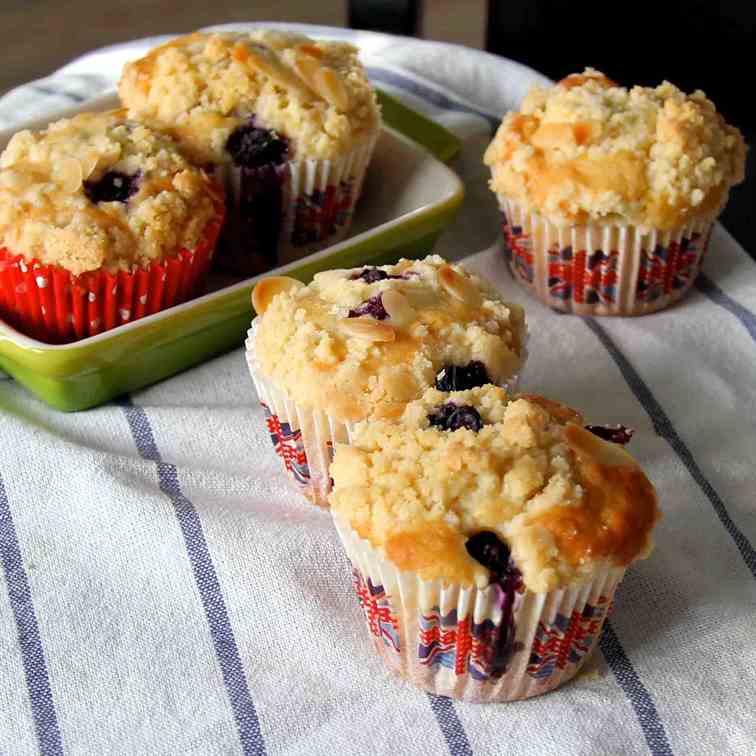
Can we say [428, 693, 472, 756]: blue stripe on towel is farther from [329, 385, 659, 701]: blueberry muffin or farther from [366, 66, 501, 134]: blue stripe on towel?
[366, 66, 501, 134]: blue stripe on towel

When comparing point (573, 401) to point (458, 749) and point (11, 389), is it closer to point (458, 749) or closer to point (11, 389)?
point (458, 749)

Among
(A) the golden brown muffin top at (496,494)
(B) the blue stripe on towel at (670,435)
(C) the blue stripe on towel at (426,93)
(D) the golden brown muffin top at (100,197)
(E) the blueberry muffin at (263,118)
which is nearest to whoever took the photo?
(A) the golden brown muffin top at (496,494)

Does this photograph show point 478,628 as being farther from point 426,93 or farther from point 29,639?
point 426,93

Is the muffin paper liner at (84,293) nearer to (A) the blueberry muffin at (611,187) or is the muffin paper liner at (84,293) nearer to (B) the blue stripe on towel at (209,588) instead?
(B) the blue stripe on towel at (209,588)

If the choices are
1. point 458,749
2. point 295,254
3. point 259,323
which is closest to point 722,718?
point 458,749

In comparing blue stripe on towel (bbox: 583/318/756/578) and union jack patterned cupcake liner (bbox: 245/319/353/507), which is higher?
union jack patterned cupcake liner (bbox: 245/319/353/507)

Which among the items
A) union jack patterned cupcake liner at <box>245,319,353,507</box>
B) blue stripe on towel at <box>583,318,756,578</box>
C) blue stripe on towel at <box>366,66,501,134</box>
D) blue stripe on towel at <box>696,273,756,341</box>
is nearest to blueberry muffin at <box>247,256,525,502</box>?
union jack patterned cupcake liner at <box>245,319,353,507</box>

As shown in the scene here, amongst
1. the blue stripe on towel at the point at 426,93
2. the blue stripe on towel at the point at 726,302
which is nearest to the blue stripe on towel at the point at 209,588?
the blue stripe on towel at the point at 726,302
